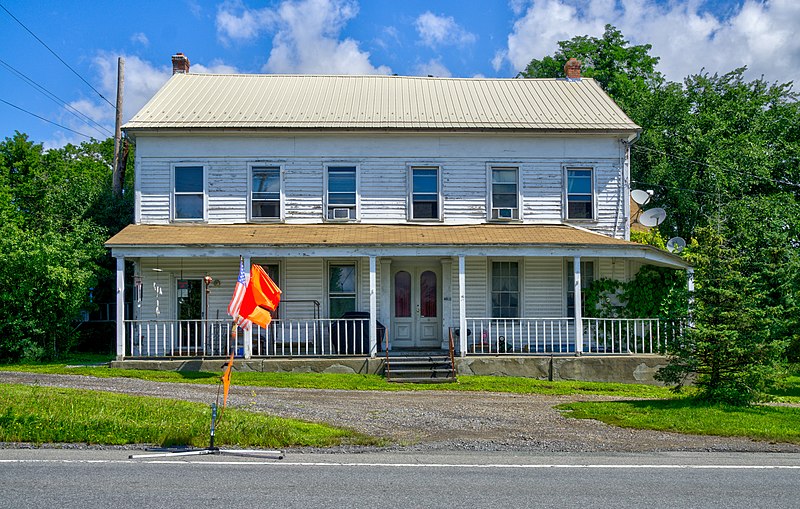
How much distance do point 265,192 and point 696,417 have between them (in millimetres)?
12534

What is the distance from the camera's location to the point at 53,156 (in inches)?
1325

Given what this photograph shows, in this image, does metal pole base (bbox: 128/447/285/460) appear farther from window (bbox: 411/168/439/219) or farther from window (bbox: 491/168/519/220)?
window (bbox: 491/168/519/220)

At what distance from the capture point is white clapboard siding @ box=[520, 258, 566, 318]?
20.5 meters

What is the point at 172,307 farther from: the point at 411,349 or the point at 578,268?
the point at 578,268

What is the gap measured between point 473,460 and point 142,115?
1491 cm

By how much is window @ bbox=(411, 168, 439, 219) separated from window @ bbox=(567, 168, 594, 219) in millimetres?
3643

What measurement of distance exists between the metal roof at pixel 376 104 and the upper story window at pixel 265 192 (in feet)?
3.98

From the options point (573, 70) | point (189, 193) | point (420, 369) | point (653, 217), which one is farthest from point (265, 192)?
point (573, 70)

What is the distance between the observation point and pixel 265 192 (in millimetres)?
20406

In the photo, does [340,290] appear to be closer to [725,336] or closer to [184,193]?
[184,193]

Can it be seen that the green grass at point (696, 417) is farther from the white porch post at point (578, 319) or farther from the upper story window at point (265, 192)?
the upper story window at point (265, 192)

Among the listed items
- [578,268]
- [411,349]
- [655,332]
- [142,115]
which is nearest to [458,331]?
[411,349]

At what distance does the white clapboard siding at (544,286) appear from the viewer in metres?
20.5

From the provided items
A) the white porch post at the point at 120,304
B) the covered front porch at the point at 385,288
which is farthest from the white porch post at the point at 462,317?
the white porch post at the point at 120,304
